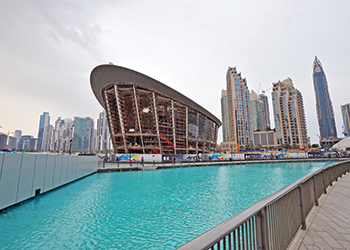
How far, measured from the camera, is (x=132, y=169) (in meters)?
29.2

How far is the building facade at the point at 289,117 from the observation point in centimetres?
13088

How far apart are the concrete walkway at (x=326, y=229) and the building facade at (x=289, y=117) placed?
149778mm

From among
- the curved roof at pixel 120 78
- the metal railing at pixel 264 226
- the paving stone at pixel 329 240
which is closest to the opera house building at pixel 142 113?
the curved roof at pixel 120 78

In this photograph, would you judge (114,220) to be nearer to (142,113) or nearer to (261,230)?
(261,230)

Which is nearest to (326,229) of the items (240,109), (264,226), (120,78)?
(264,226)

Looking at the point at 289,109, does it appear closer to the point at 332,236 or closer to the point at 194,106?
the point at 194,106

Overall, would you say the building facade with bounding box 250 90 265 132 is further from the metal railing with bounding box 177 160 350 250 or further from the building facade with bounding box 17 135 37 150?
the building facade with bounding box 17 135 37 150

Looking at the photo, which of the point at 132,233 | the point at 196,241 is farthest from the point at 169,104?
the point at 196,241

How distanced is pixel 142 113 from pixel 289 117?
4787 inches

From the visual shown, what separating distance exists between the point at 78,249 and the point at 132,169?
80.1ft

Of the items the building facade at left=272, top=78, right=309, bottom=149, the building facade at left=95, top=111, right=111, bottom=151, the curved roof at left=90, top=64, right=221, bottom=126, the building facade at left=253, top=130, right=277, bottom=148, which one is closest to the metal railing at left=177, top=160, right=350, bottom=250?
the curved roof at left=90, top=64, right=221, bottom=126

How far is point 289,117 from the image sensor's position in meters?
134

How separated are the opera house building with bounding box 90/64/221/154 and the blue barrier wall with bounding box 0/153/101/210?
141 feet

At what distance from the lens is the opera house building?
193 ft
